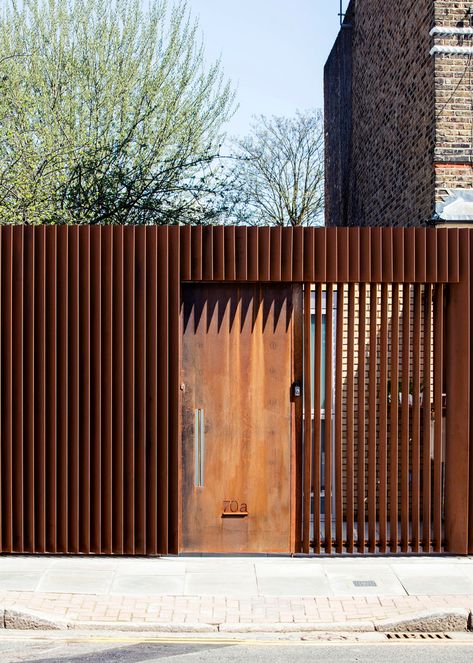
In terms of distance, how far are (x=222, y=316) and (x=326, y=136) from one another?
16978mm

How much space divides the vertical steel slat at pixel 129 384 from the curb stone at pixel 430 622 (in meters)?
2.94

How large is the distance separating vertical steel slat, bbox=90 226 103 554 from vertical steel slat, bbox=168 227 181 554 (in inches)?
28.3

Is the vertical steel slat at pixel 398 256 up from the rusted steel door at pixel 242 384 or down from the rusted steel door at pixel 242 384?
up

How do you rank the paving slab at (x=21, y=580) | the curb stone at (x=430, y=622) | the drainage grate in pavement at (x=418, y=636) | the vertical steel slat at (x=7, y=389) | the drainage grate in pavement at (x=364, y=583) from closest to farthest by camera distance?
1. the drainage grate in pavement at (x=418, y=636)
2. the curb stone at (x=430, y=622)
3. the paving slab at (x=21, y=580)
4. the drainage grate in pavement at (x=364, y=583)
5. the vertical steel slat at (x=7, y=389)

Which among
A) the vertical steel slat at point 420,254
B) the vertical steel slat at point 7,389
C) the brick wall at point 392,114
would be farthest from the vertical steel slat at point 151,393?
the brick wall at point 392,114

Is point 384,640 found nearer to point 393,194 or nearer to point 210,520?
point 210,520

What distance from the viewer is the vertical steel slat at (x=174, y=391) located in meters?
9.20

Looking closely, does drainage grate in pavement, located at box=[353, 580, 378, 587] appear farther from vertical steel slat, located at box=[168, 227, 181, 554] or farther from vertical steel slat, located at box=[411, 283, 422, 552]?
vertical steel slat, located at box=[168, 227, 181, 554]

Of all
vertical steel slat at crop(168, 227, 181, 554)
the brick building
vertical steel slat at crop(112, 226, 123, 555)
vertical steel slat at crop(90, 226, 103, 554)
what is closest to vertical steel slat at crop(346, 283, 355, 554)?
vertical steel slat at crop(168, 227, 181, 554)

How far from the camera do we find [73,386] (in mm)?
9312

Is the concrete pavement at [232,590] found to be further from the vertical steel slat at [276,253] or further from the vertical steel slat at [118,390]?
the vertical steel slat at [276,253]

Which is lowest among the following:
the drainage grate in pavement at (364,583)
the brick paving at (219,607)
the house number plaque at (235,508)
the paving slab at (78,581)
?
the brick paving at (219,607)

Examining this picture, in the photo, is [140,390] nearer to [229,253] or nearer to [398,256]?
[229,253]

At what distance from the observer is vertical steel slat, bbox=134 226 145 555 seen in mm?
9211
